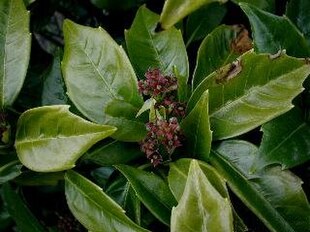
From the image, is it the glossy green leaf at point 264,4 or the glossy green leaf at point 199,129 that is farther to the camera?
the glossy green leaf at point 264,4

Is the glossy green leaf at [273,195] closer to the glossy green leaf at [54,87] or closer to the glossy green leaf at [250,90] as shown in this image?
the glossy green leaf at [250,90]

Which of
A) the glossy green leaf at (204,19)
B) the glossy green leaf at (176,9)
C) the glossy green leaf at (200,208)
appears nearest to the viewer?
the glossy green leaf at (200,208)

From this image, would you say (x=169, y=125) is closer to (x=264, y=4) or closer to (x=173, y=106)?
(x=173, y=106)

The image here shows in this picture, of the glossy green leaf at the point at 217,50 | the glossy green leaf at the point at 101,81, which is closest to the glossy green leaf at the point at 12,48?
the glossy green leaf at the point at 101,81

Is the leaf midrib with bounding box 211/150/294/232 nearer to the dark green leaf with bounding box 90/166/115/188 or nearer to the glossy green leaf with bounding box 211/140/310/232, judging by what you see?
the glossy green leaf with bounding box 211/140/310/232

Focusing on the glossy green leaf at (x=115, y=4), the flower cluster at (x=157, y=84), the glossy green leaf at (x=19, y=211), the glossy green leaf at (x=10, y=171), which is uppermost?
the glossy green leaf at (x=115, y=4)

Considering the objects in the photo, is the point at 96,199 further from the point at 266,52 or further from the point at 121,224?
the point at 266,52
